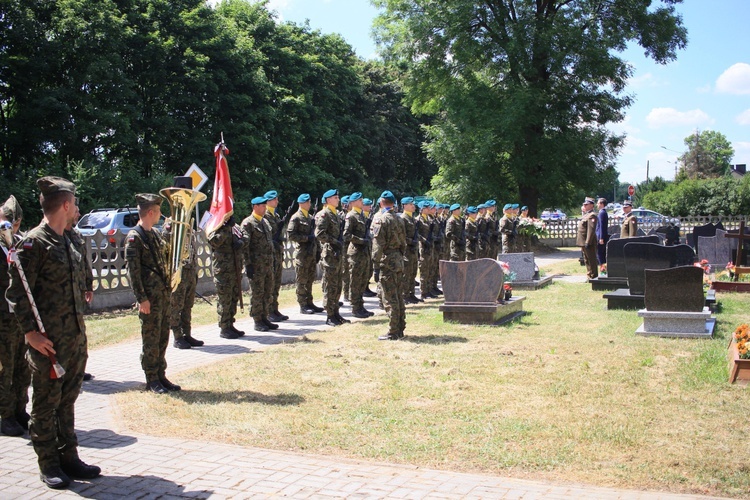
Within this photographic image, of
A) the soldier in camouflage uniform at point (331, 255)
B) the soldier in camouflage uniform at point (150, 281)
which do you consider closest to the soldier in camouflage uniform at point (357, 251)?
the soldier in camouflage uniform at point (331, 255)

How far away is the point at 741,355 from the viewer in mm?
7422

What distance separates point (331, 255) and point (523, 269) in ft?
22.2

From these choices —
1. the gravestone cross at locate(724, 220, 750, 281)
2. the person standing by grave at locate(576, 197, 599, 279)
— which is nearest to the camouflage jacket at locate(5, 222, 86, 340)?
the gravestone cross at locate(724, 220, 750, 281)

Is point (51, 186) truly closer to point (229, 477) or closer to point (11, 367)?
point (11, 367)

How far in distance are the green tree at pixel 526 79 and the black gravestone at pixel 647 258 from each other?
16978mm

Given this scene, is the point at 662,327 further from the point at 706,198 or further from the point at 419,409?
the point at 706,198

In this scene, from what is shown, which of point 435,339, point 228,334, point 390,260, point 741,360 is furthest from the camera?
point 228,334

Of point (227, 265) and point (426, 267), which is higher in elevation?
point (227, 265)

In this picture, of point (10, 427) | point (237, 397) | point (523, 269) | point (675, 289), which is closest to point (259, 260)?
point (237, 397)

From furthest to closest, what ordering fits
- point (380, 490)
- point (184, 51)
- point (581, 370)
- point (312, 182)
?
point (312, 182)
point (184, 51)
point (581, 370)
point (380, 490)

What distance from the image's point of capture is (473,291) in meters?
11.9

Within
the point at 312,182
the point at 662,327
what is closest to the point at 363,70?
the point at 312,182

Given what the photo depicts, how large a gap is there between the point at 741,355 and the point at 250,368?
5661mm

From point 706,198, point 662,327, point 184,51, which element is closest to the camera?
point 662,327
